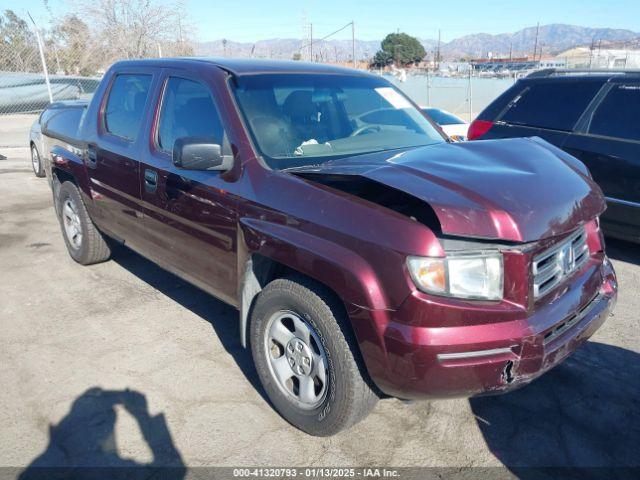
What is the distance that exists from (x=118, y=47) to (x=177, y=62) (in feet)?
72.9

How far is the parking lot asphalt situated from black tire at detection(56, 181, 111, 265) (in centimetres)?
77

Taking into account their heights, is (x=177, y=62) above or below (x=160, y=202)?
above

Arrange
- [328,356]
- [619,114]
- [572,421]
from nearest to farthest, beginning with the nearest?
[328,356] < [572,421] < [619,114]

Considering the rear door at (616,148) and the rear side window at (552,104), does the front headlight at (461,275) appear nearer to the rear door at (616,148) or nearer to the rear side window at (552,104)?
the rear door at (616,148)

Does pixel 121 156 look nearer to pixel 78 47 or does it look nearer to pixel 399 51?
pixel 78 47

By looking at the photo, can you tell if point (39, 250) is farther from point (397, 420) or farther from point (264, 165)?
point (397, 420)

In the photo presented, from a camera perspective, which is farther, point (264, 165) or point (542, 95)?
point (542, 95)

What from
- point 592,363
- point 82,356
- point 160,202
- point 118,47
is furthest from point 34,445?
point 118,47

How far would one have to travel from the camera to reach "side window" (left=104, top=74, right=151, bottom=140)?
4.10 m

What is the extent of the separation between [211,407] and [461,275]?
1.70m

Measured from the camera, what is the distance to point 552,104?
5.94 m

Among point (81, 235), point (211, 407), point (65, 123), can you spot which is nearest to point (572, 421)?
point (211, 407)

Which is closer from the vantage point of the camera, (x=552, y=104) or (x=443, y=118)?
(x=552, y=104)

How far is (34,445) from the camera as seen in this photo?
286cm
